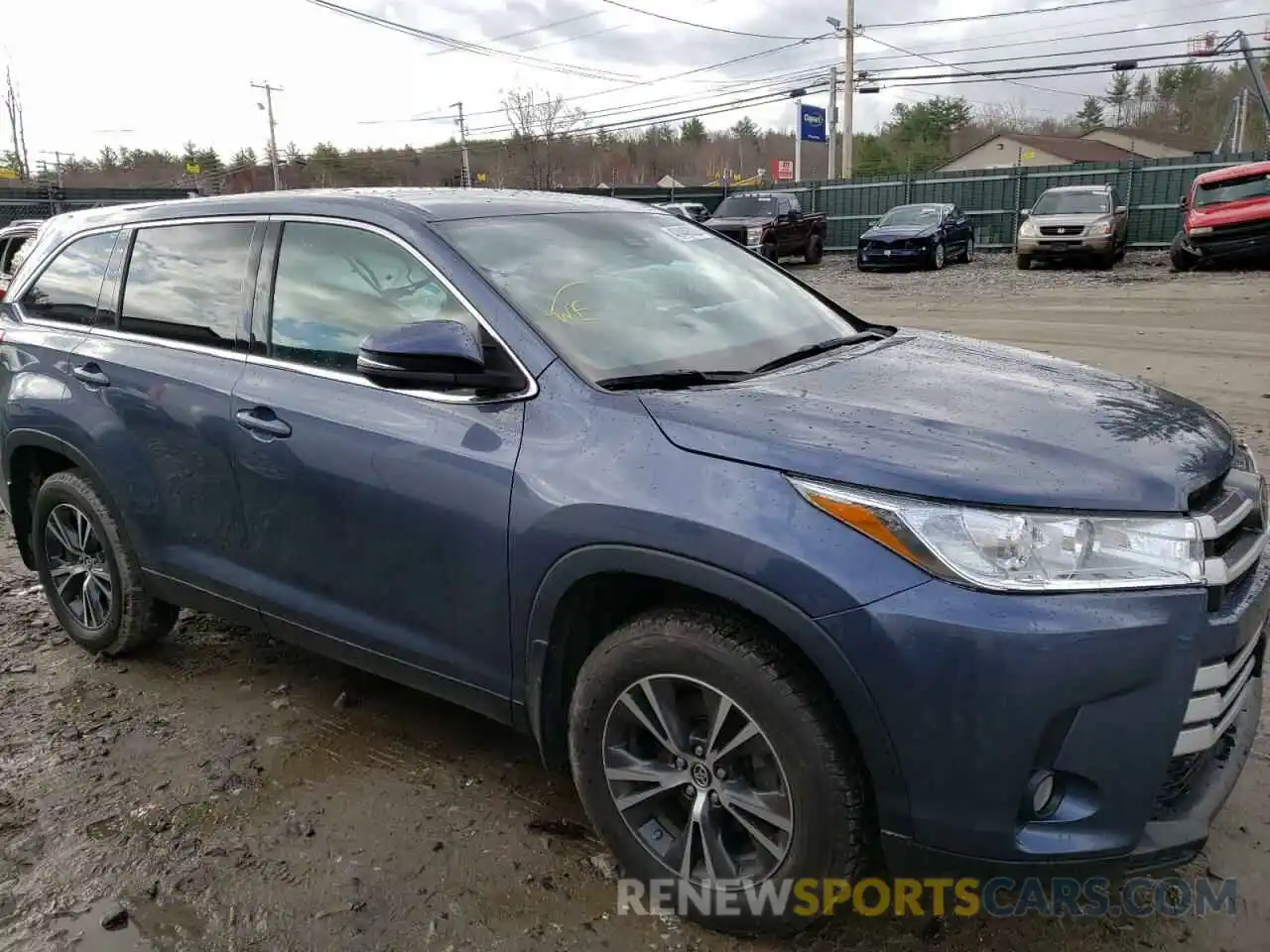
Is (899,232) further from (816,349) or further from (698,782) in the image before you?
(698,782)

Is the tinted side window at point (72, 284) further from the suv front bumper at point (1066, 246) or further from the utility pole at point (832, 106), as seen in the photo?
the utility pole at point (832, 106)

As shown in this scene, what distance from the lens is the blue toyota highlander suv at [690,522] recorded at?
202 centimetres

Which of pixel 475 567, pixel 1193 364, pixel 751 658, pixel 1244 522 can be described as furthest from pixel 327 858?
pixel 1193 364

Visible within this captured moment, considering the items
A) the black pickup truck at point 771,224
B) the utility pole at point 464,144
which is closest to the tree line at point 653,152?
the utility pole at point 464,144

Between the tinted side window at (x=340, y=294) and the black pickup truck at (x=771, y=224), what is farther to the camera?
A: the black pickup truck at (x=771, y=224)

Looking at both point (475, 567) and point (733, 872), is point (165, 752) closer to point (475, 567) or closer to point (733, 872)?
point (475, 567)

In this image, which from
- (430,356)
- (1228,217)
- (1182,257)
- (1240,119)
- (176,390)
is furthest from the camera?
(1240,119)

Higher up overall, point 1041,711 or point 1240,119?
point 1240,119

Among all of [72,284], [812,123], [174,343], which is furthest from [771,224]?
[812,123]

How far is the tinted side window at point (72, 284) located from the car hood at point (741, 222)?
62.0ft

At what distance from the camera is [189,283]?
3.64m

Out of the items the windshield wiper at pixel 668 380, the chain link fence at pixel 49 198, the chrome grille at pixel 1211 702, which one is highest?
the chain link fence at pixel 49 198

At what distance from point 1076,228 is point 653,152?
68659 millimetres

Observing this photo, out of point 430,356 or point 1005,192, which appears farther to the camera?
point 1005,192
